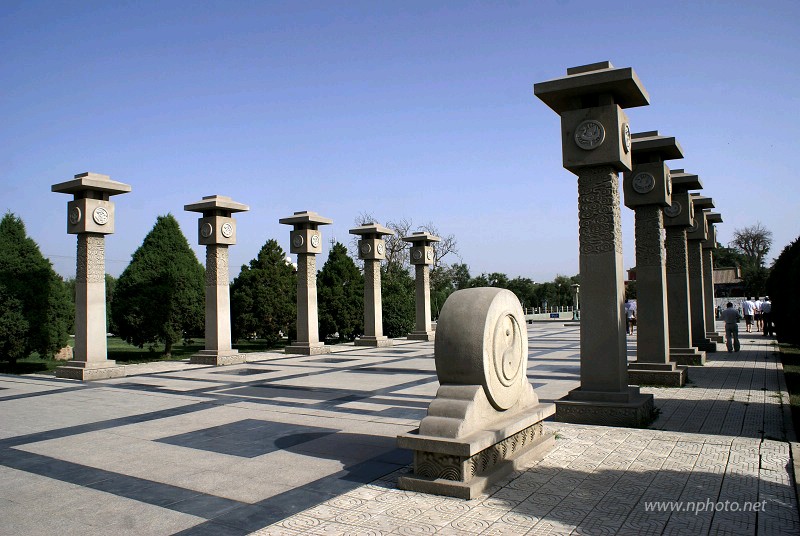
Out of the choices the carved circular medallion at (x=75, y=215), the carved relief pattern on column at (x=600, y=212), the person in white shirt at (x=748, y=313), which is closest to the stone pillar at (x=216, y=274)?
the carved circular medallion at (x=75, y=215)

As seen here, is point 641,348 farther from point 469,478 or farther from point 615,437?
point 469,478

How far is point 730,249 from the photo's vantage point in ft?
203

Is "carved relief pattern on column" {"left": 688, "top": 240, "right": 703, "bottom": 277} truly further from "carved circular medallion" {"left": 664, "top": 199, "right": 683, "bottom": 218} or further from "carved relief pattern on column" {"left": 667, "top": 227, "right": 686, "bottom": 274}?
"carved circular medallion" {"left": 664, "top": 199, "right": 683, "bottom": 218}

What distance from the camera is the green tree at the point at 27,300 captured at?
47.6 ft

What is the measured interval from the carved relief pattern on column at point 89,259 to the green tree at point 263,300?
7.58m

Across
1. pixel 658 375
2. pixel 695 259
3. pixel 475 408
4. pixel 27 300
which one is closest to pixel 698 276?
pixel 695 259

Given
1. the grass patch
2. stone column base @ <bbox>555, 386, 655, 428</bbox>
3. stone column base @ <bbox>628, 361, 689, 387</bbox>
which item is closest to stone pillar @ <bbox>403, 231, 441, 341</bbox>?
the grass patch

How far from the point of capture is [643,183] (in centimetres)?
1070

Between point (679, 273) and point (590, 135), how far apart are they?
6.98m

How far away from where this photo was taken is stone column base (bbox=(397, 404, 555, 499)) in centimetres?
466

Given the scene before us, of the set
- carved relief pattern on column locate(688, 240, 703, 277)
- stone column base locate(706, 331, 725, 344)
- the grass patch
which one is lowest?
the grass patch

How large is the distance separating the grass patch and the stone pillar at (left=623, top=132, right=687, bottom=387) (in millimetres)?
1749

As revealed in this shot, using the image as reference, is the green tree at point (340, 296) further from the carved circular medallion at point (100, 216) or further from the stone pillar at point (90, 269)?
the carved circular medallion at point (100, 216)

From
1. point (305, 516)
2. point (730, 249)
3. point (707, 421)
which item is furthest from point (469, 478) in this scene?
point (730, 249)
